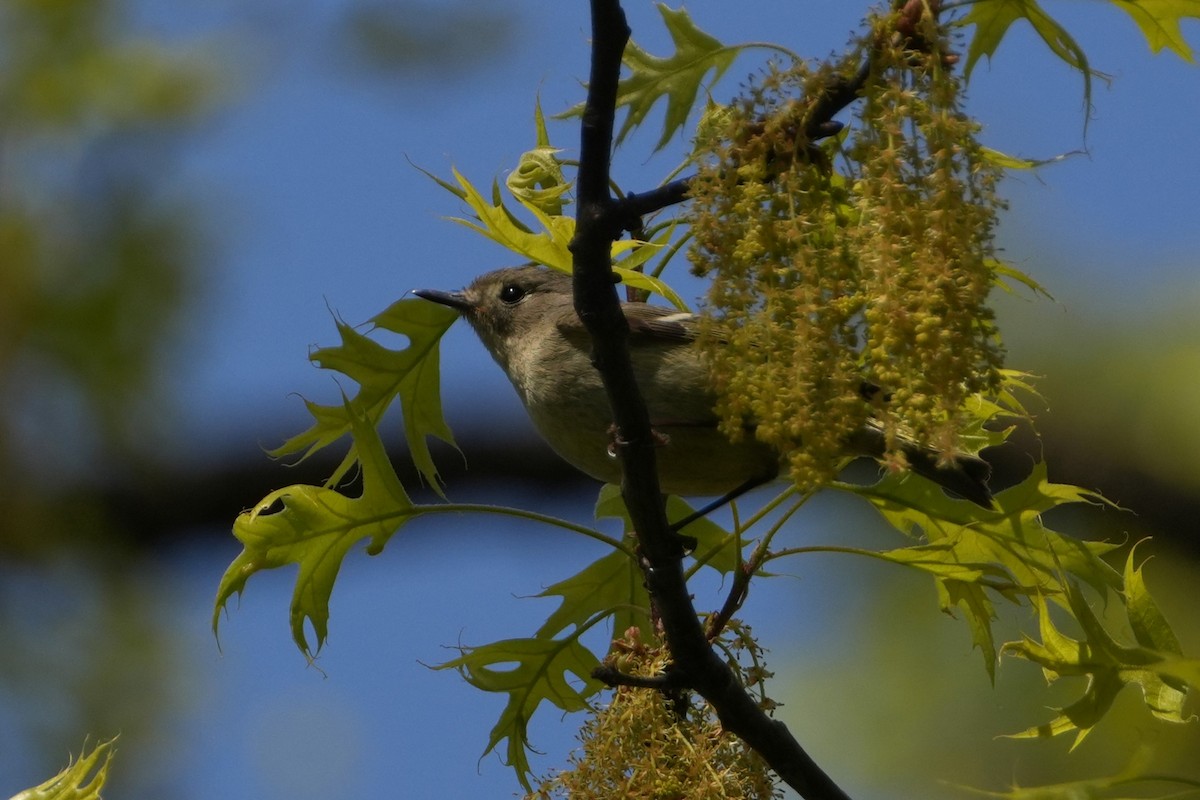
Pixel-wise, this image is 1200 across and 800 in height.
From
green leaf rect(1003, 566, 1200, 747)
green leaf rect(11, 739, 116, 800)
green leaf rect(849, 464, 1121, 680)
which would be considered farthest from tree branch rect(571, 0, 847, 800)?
green leaf rect(11, 739, 116, 800)

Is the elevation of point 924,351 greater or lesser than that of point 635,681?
greater

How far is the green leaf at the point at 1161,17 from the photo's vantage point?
2.49 metres

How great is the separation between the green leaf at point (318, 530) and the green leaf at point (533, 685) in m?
0.46

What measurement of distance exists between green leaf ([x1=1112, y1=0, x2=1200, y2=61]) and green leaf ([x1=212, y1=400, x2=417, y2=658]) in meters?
1.85

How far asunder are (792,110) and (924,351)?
1.90 ft

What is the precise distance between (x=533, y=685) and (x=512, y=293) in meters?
1.79

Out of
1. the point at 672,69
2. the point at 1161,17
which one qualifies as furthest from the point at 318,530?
the point at 1161,17

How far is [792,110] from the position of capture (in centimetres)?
249

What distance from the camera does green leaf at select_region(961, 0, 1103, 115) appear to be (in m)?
2.54

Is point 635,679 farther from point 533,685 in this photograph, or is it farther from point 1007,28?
point 1007,28

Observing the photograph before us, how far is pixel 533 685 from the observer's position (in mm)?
3486

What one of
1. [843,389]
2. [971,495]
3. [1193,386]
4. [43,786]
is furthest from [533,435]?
[843,389]

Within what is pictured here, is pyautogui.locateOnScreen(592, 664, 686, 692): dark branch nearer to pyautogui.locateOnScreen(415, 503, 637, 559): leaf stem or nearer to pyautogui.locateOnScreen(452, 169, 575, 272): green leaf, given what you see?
pyautogui.locateOnScreen(415, 503, 637, 559): leaf stem

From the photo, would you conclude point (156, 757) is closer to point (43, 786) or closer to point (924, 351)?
point (43, 786)
